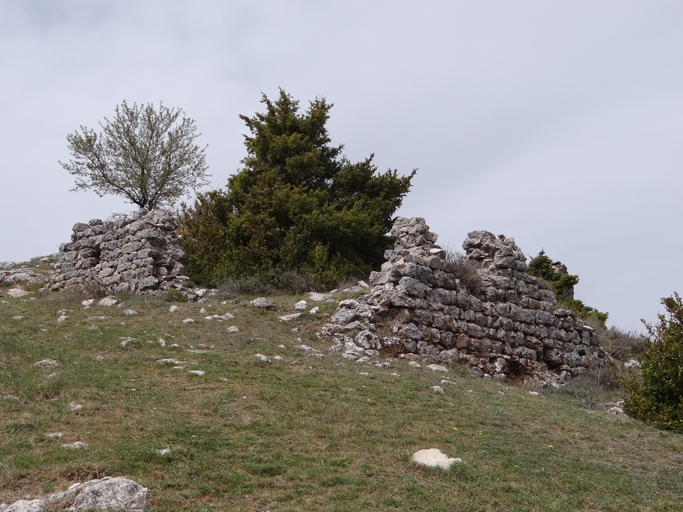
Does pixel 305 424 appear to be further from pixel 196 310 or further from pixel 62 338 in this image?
pixel 196 310

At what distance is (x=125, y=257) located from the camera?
17.2 m

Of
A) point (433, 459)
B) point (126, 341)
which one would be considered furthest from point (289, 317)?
point (433, 459)

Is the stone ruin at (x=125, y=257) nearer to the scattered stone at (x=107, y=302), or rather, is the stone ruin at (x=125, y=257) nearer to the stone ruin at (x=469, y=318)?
the scattered stone at (x=107, y=302)

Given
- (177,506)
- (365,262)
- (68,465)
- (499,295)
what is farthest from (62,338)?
(365,262)

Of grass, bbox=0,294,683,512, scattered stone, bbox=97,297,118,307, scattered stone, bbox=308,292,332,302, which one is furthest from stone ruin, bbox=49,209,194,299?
grass, bbox=0,294,683,512

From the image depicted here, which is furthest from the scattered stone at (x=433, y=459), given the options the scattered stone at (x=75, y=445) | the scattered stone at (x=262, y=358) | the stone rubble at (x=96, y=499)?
the scattered stone at (x=262, y=358)

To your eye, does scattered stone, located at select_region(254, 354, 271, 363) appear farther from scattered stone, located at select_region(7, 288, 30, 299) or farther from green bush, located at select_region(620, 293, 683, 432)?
scattered stone, located at select_region(7, 288, 30, 299)

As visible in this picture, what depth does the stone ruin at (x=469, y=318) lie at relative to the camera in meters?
13.4

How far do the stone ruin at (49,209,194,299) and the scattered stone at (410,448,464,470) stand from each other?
10.9 m

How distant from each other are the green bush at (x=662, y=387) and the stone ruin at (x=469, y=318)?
3.88 meters

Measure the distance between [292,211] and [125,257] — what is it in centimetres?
634

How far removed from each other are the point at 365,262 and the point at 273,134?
26.2 feet

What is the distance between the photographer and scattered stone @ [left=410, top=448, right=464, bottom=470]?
262 inches

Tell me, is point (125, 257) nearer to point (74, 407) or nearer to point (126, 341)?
point (126, 341)
